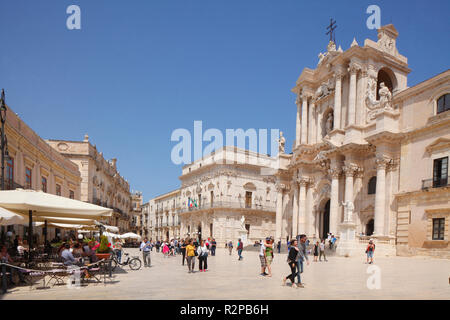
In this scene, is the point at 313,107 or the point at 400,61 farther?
the point at 313,107

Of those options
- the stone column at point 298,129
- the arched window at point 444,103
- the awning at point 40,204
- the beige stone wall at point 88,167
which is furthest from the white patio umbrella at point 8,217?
the stone column at point 298,129

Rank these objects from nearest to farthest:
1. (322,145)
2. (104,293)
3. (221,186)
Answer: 1. (104,293)
2. (322,145)
3. (221,186)

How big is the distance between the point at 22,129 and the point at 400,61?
30.0 meters

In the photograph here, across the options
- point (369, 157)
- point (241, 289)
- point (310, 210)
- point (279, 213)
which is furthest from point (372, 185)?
point (241, 289)

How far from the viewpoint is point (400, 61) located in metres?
29.9

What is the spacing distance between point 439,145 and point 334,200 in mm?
8716

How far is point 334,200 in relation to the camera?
88.2 feet

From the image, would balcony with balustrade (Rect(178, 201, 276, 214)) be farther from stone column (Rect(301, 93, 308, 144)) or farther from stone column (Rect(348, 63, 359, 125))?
stone column (Rect(348, 63, 359, 125))

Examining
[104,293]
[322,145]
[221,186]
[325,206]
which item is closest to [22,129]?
[104,293]

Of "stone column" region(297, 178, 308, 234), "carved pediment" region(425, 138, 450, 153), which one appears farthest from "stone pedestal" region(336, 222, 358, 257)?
"stone column" region(297, 178, 308, 234)

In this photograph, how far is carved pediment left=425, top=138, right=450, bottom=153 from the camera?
2009cm

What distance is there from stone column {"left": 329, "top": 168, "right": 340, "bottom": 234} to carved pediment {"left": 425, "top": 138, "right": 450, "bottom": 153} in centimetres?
717

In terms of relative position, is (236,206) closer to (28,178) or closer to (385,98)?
(385,98)
